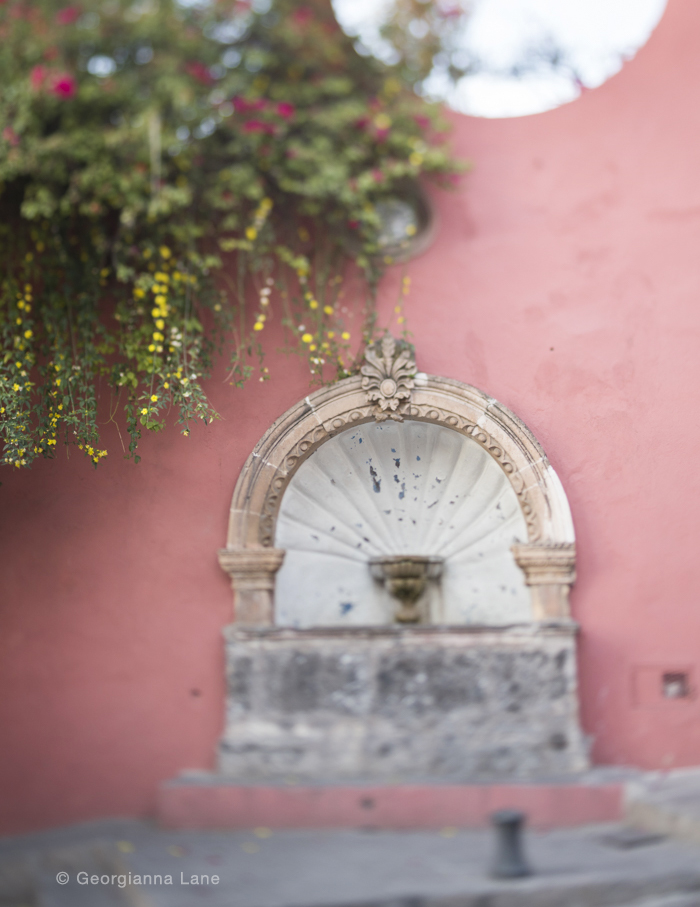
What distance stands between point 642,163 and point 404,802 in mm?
3850

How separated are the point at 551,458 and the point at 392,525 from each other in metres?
1.06

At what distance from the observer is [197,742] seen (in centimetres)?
400

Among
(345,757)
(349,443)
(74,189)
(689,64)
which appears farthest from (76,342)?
(689,64)

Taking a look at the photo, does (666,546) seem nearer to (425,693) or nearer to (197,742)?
(425,693)

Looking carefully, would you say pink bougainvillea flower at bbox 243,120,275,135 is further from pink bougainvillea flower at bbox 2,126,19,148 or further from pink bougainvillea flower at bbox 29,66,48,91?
pink bougainvillea flower at bbox 2,126,19,148

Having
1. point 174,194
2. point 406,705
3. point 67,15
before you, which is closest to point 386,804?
point 406,705

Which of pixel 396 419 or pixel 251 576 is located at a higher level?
pixel 396 419

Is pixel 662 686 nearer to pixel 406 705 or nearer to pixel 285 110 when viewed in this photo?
pixel 406 705

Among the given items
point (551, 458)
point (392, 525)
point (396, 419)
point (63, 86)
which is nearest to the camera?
point (63, 86)

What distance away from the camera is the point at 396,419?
4344mm

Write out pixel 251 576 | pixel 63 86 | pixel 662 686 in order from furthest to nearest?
1. pixel 251 576
2. pixel 662 686
3. pixel 63 86

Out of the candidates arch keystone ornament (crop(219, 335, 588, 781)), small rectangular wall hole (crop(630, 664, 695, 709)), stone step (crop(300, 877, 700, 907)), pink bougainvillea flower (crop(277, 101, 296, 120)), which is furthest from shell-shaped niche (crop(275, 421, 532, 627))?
pink bougainvillea flower (crop(277, 101, 296, 120))

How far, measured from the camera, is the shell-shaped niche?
173 inches

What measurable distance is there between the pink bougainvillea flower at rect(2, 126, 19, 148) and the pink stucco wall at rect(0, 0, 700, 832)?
5.20 feet
